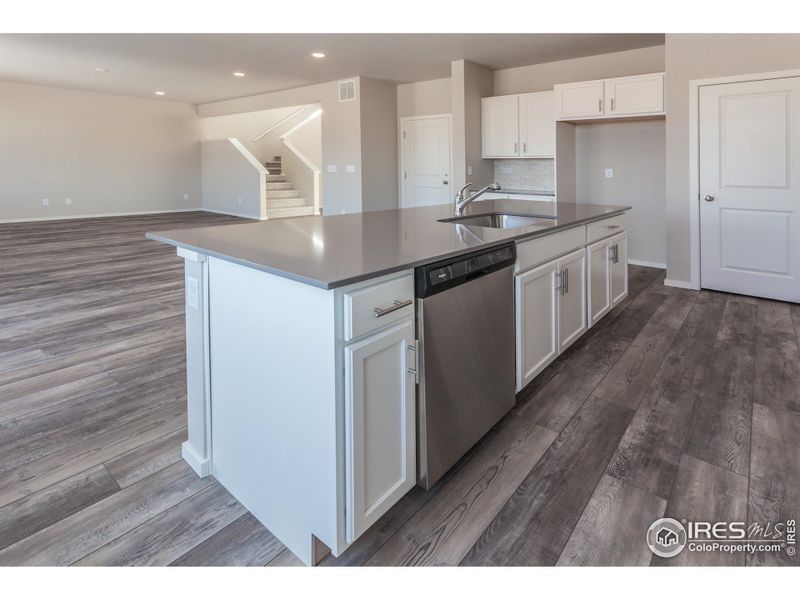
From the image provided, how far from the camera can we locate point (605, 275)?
136 inches

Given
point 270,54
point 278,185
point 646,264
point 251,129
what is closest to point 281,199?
point 278,185

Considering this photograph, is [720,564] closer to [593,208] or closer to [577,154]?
[593,208]

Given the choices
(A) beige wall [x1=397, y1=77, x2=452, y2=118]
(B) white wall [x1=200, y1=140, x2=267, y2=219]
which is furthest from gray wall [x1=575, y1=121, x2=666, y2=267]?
(B) white wall [x1=200, y1=140, x2=267, y2=219]

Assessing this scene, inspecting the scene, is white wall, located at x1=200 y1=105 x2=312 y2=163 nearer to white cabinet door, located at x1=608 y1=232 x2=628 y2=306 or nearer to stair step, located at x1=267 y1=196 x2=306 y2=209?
stair step, located at x1=267 y1=196 x2=306 y2=209

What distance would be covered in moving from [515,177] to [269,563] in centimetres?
622

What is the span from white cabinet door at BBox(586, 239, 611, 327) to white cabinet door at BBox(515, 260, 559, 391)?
0.61 m

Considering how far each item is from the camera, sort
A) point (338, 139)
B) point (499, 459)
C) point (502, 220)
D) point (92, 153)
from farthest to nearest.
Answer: point (92, 153) < point (338, 139) < point (502, 220) < point (499, 459)

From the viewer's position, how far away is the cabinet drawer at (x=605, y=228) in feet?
10.2

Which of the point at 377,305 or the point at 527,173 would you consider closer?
the point at 377,305

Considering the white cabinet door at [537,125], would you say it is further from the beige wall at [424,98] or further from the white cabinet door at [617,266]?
the white cabinet door at [617,266]

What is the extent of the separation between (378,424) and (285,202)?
10509 millimetres

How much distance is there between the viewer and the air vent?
25.6ft

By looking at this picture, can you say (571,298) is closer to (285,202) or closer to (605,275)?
A: (605,275)
